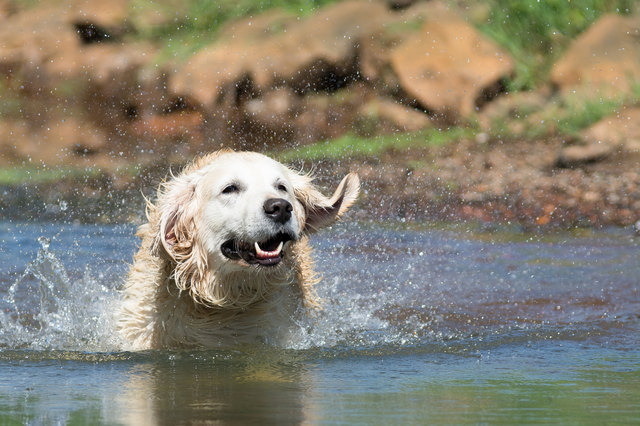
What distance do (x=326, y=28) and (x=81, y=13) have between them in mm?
4616

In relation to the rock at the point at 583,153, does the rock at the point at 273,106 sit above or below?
above

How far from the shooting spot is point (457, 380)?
5.63 meters

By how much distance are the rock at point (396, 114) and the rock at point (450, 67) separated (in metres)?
0.24

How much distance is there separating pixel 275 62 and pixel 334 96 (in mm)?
1198

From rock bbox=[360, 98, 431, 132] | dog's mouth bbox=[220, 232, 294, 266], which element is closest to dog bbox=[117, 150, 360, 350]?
dog's mouth bbox=[220, 232, 294, 266]

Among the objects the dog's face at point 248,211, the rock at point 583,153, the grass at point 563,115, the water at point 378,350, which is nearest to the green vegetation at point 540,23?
the grass at point 563,115

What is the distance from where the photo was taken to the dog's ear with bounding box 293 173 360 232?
6.94 meters

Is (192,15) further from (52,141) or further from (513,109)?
(513,109)

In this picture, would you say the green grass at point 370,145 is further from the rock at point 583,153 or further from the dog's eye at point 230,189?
the dog's eye at point 230,189

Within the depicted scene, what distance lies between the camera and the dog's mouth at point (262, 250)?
248 inches

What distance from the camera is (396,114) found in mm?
18453

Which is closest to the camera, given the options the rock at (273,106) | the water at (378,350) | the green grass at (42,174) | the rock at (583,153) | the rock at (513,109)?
the water at (378,350)

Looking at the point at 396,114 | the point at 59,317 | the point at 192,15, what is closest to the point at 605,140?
the point at 396,114

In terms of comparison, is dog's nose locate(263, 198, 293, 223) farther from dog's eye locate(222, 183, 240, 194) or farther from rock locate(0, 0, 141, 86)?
rock locate(0, 0, 141, 86)
